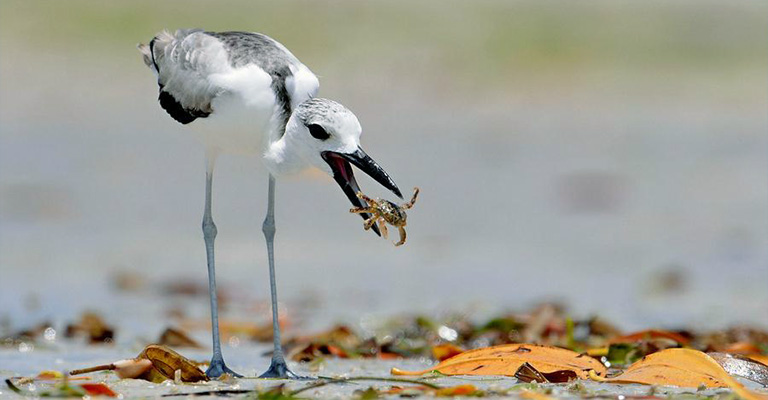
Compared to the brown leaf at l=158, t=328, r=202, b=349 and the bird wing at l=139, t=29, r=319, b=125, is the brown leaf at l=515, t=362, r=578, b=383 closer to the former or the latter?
the bird wing at l=139, t=29, r=319, b=125

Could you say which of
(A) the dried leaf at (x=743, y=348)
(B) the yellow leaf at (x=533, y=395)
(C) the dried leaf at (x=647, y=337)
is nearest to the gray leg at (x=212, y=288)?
(B) the yellow leaf at (x=533, y=395)

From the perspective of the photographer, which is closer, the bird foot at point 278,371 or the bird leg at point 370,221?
the bird leg at point 370,221

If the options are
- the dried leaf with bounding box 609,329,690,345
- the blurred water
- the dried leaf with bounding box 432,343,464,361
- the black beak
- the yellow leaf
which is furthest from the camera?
the blurred water

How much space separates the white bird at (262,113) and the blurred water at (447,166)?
661 millimetres

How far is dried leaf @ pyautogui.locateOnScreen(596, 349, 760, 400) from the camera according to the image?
4.77 meters

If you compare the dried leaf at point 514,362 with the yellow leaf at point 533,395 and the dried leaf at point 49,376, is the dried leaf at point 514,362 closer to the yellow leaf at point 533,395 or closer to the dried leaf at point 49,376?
the yellow leaf at point 533,395

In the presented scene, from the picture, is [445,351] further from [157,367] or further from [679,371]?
[157,367]

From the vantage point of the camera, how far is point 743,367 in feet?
16.5

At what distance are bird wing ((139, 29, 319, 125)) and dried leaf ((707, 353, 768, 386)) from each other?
1.82m

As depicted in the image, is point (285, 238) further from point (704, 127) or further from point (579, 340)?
point (704, 127)

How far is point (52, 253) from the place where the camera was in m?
9.97

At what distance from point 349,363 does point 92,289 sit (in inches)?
130

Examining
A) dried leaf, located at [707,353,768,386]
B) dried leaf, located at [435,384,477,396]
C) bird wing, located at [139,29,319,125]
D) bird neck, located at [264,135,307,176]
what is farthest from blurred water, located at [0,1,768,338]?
dried leaf, located at [707,353,768,386]

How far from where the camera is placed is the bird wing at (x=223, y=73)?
17.1 ft
